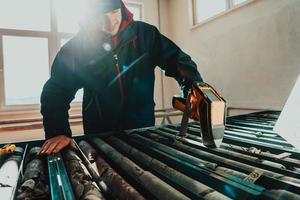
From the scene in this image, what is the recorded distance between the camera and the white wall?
301 centimetres

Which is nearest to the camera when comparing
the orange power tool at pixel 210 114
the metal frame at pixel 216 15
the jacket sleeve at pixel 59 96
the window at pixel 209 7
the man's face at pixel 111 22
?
the orange power tool at pixel 210 114

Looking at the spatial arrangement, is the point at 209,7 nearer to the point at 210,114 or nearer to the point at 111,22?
the point at 111,22

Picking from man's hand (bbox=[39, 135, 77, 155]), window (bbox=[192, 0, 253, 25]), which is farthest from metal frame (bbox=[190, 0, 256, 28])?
man's hand (bbox=[39, 135, 77, 155])

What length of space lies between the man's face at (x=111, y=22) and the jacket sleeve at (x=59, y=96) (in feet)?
0.87

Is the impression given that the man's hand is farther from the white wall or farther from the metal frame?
the metal frame

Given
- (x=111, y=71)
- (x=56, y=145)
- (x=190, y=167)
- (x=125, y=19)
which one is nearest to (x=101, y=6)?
(x=125, y=19)

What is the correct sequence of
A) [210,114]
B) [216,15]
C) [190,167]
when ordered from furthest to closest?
1. [216,15]
2. [210,114]
3. [190,167]

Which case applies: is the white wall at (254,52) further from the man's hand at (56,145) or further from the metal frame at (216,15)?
the man's hand at (56,145)

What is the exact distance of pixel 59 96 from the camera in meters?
1.40

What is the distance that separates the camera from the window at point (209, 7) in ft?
12.5

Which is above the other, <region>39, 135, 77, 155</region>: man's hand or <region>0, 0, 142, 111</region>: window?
<region>0, 0, 142, 111</region>: window

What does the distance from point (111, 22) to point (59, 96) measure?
19.8 inches

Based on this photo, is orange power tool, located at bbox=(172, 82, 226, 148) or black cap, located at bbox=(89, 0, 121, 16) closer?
orange power tool, located at bbox=(172, 82, 226, 148)

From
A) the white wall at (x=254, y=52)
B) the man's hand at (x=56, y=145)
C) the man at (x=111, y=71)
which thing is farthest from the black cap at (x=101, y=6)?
the white wall at (x=254, y=52)
